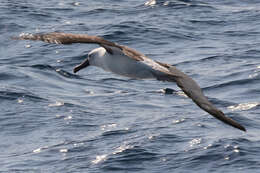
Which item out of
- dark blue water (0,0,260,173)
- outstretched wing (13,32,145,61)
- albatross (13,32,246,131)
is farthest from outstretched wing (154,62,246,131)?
dark blue water (0,0,260,173)

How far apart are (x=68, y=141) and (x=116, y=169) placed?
5.16ft

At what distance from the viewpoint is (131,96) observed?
15062mm

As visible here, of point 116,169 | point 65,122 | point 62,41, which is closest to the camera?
point 62,41

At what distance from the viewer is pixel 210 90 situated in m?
15.4

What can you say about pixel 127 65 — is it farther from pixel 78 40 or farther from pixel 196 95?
pixel 196 95

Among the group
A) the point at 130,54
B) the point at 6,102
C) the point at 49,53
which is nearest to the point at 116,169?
the point at 130,54

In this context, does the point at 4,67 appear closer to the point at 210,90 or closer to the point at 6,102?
the point at 6,102

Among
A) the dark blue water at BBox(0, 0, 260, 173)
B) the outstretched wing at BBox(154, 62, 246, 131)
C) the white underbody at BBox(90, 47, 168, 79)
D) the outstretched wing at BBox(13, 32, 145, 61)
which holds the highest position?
the outstretched wing at BBox(13, 32, 145, 61)

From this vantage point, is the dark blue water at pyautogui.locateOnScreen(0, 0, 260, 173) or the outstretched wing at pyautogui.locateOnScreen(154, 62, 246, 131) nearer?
the outstretched wing at pyautogui.locateOnScreen(154, 62, 246, 131)

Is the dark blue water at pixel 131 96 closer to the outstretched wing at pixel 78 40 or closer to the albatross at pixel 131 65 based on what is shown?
the albatross at pixel 131 65

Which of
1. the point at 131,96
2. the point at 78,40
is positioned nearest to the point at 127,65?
the point at 78,40

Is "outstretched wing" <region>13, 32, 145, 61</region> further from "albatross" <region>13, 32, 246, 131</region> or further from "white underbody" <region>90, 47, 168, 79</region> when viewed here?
"white underbody" <region>90, 47, 168, 79</region>

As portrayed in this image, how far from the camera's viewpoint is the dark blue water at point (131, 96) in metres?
11.5

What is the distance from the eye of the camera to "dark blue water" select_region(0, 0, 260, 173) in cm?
1149
